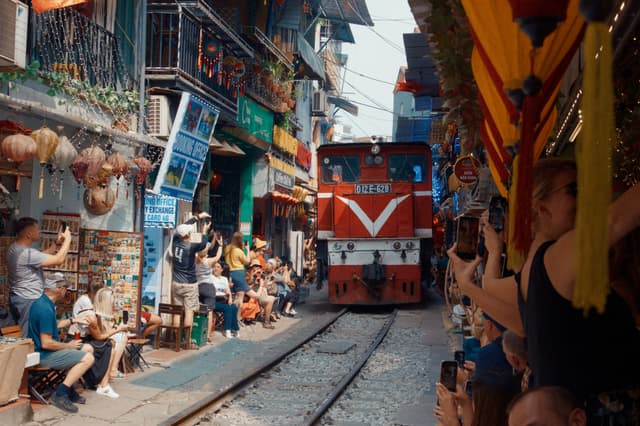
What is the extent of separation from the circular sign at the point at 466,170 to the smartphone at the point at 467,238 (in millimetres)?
3205

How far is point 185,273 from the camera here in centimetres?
1117

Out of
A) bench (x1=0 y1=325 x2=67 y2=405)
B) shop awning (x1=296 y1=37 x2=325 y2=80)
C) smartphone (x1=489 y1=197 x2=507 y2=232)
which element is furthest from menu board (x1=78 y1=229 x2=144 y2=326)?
shop awning (x1=296 y1=37 x2=325 y2=80)

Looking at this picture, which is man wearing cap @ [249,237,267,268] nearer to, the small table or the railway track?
the railway track

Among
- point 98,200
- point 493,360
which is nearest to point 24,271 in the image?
point 98,200

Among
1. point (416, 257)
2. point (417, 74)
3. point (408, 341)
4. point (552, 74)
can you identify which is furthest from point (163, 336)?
point (552, 74)

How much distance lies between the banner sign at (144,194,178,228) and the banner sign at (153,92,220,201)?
172 millimetres

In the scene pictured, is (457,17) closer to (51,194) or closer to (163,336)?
(51,194)

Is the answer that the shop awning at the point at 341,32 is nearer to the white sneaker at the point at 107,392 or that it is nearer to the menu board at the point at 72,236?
the menu board at the point at 72,236

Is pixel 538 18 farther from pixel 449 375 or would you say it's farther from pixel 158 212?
pixel 158 212

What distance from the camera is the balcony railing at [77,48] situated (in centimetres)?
871

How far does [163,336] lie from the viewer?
11016 mm

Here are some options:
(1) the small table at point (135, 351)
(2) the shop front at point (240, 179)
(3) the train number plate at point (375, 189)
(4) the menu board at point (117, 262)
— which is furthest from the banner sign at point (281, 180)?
(1) the small table at point (135, 351)

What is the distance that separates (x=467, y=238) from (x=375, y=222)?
10.4m

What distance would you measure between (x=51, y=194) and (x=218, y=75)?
623 centimetres
